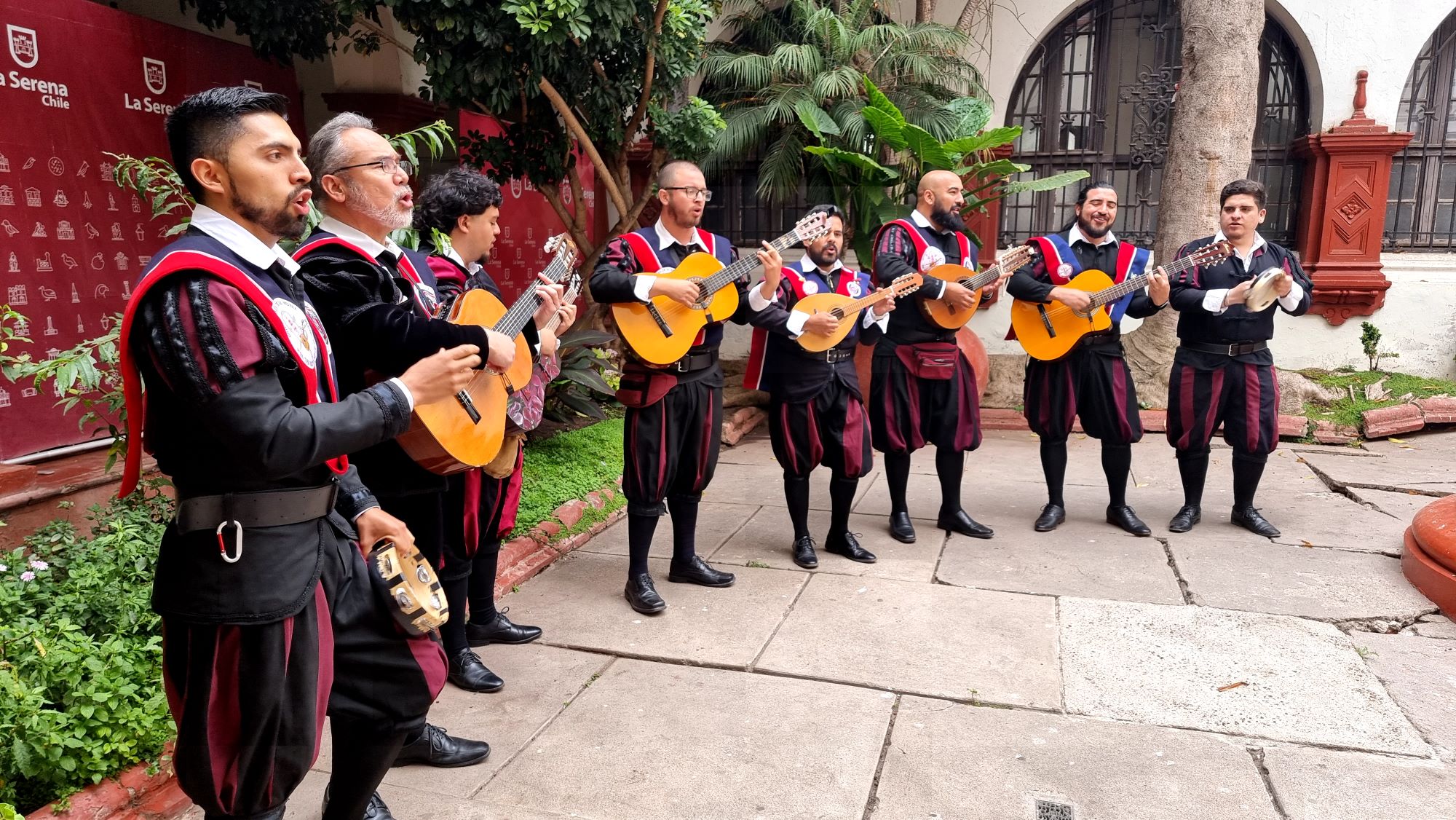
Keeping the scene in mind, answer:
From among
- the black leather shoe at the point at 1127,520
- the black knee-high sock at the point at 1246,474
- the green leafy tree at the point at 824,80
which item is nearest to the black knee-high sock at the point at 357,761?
the black leather shoe at the point at 1127,520

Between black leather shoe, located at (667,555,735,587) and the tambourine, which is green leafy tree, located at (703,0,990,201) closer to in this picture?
the tambourine

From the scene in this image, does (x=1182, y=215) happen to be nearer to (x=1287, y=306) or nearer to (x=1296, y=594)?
(x=1287, y=306)

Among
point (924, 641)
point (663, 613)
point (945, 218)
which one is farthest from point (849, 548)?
point (945, 218)

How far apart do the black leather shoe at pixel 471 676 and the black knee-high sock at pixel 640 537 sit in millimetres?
893

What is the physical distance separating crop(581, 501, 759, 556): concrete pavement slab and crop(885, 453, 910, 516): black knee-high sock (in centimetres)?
89

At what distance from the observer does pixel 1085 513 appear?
540cm

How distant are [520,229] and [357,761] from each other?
6.43 meters

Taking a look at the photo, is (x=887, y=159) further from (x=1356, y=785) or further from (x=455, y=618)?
(x=1356, y=785)

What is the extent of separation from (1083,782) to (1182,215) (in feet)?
20.0

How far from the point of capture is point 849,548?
15.2 ft

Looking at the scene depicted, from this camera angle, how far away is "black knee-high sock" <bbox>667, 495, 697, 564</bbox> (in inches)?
164

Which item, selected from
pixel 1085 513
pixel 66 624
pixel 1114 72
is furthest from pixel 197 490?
pixel 1114 72

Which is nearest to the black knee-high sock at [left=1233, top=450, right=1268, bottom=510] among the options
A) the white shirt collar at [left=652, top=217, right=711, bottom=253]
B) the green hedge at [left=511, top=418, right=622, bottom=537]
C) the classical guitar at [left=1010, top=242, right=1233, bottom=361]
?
the classical guitar at [left=1010, top=242, right=1233, bottom=361]

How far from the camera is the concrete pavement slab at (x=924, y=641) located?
3.28m
